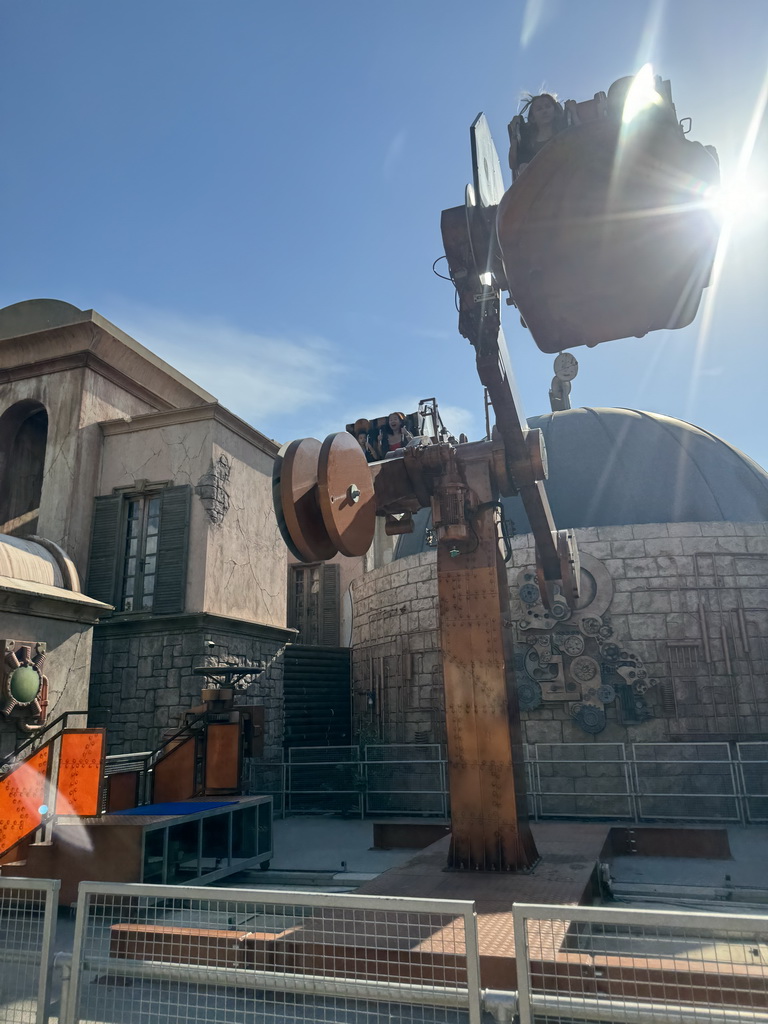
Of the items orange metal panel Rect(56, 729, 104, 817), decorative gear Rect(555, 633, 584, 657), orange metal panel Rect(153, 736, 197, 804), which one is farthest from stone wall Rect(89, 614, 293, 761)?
decorative gear Rect(555, 633, 584, 657)

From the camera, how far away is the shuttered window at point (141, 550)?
575 inches

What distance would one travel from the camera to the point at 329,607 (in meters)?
26.1

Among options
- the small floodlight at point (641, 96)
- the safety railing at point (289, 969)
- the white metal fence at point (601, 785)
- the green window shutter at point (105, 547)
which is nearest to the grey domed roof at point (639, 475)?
the white metal fence at point (601, 785)

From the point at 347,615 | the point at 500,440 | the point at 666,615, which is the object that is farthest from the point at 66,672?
the point at 347,615

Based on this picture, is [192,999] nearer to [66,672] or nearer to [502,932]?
[502,932]

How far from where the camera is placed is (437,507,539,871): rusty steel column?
6.89 m

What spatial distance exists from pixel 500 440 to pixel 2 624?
22.6ft

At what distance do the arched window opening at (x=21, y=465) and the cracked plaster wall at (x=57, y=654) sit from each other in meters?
7.17

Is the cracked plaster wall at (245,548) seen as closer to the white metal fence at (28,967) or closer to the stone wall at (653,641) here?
the stone wall at (653,641)

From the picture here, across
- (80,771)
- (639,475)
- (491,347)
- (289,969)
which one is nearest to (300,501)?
(491,347)

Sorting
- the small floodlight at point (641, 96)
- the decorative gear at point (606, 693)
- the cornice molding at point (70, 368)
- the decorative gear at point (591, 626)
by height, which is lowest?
the decorative gear at point (606, 693)

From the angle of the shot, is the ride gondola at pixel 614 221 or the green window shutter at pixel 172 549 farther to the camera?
the green window shutter at pixel 172 549

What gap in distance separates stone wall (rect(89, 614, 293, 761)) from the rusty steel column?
7737 mm

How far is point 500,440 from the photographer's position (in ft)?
25.5
